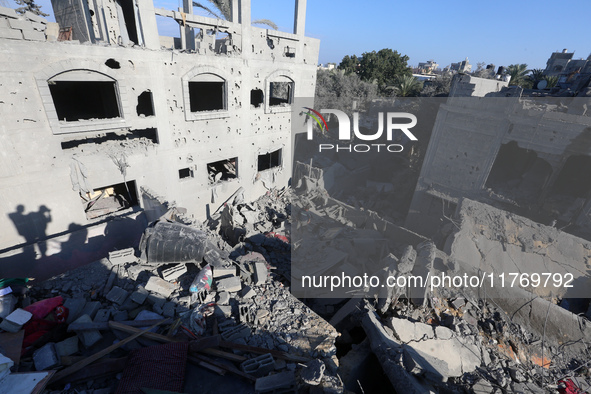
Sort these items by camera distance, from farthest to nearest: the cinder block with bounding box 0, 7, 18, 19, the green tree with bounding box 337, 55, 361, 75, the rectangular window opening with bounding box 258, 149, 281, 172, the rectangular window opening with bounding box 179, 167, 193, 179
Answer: the green tree with bounding box 337, 55, 361, 75 < the rectangular window opening with bounding box 258, 149, 281, 172 < the rectangular window opening with bounding box 179, 167, 193, 179 < the cinder block with bounding box 0, 7, 18, 19

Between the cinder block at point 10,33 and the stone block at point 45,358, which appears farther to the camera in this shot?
the cinder block at point 10,33

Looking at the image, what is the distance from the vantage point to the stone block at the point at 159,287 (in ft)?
21.1

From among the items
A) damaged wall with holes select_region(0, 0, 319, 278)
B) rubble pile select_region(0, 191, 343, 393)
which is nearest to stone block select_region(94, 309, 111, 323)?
rubble pile select_region(0, 191, 343, 393)

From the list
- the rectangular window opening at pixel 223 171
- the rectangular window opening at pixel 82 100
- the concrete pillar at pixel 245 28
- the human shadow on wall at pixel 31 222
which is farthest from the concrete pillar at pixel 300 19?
the human shadow on wall at pixel 31 222

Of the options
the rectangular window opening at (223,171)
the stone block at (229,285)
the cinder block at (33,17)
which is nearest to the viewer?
the stone block at (229,285)

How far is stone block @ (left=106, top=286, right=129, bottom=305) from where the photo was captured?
6129 mm

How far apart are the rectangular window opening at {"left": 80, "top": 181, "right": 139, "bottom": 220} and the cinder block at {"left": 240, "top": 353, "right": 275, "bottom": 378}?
8.74m

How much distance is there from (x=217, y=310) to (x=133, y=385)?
77.4 inches

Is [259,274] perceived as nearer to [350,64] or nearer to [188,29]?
[188,29]

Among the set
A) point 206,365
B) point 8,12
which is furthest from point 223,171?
point 206,365

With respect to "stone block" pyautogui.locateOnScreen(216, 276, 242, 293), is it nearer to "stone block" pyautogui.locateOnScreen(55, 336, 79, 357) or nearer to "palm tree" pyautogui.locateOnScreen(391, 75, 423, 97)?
"stone block" pyautogui.locateOnScreen(55, 336, 79, 357)

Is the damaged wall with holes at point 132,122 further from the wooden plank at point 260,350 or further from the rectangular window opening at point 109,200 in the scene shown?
the wooden plank at point 260,350

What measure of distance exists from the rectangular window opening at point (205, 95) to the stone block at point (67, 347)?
41.3 feet

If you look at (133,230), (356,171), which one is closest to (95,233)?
(133,230)
